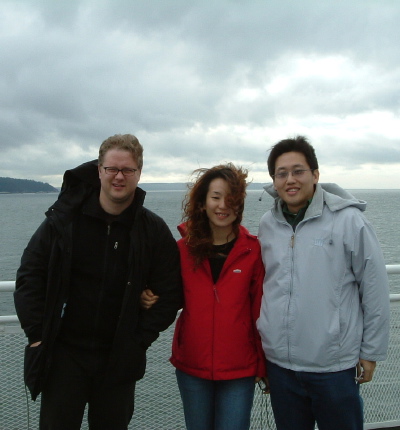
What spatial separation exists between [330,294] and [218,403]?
0.90 meters

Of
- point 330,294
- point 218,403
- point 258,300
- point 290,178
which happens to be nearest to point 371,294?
point 330,294

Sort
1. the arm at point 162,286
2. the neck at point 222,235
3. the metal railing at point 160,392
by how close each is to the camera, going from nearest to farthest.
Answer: the arm at point 162,286 < the neck at point 222,235 < the metal railing at point 160,392

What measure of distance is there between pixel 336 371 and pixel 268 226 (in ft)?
2.82

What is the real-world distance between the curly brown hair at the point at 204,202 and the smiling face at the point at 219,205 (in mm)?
25

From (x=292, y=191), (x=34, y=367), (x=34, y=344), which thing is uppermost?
(x=292, y=191)

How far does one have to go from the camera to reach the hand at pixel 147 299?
262cm

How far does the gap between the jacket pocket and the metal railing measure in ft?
1.90

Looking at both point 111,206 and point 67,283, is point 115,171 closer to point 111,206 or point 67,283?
point 111,206

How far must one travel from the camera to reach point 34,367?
2424 mm

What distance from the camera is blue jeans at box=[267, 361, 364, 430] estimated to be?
243cm

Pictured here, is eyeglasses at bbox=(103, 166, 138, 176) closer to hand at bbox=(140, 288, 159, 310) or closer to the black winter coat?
the black winter coat

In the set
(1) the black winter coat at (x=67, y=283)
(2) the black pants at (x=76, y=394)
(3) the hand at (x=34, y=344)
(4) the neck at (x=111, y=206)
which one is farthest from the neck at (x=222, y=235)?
(3) the hand at (x=34, y=344)

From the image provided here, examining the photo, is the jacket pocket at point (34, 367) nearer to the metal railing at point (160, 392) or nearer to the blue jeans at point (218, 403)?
the metal railing at point (160, 392)

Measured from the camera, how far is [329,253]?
243cm
